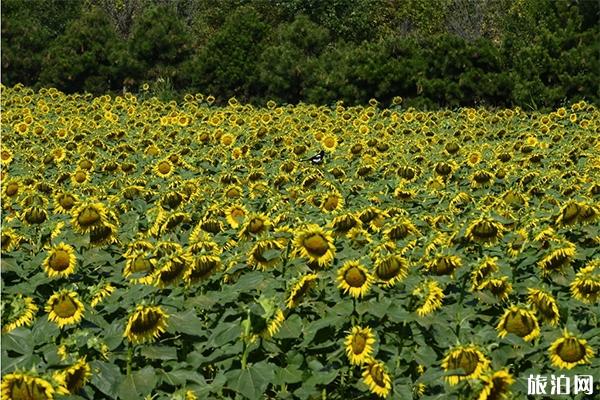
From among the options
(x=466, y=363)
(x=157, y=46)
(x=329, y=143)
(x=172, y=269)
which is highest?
(x=172, y=269)

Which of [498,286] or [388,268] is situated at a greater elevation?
[388,268]

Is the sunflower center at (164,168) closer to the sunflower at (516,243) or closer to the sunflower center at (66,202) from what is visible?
the sunflower center at (66,202)

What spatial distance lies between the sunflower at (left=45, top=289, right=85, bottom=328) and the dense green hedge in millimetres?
13050

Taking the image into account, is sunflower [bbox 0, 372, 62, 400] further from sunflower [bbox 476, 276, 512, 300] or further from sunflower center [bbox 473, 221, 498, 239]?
sunflower center [bbox 473, 221, 498, 239]

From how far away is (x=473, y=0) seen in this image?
39594 millimetres

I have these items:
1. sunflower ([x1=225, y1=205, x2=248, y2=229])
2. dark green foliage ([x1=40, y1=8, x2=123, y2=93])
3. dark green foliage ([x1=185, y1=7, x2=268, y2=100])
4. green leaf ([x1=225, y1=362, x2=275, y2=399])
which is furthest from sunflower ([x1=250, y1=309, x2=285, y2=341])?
dark green foliage ([x1=40, y1=8, x2=123, y2=93])

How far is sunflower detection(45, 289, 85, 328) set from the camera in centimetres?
331

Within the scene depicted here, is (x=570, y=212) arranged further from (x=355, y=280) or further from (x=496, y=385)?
(x=496, y=385)

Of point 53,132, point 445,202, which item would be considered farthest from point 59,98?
point 445,202

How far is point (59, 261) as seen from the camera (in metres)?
3.96

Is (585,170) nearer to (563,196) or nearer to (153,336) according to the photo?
(563,196)

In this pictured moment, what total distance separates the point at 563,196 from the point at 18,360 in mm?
4456

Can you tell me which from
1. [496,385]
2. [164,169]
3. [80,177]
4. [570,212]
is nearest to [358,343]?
[496,385]

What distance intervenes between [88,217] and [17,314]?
1121mm
